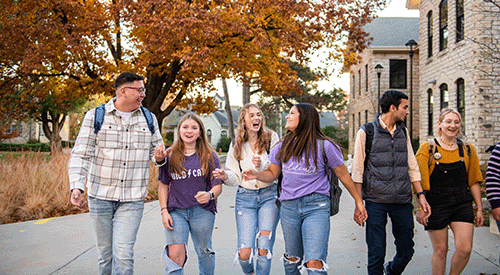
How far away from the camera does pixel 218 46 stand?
44.5 feet

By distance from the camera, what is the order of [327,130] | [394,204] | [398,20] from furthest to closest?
[327,130] < [398,20] < [394,204]

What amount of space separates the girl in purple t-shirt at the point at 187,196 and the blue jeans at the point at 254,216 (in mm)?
370

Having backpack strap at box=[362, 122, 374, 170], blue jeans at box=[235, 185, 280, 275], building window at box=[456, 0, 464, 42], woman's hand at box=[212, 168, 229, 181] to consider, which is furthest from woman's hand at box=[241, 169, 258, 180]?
building window at box=[456, 0, 464, 42]

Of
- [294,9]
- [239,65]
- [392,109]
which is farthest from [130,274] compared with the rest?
[294,9]

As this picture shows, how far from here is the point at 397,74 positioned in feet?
88.9

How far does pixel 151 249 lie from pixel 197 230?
2.21 m

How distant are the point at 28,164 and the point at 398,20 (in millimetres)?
26497

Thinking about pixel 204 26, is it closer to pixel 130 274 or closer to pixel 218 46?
pixel 218 46

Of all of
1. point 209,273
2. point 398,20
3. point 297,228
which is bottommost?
point 209,273

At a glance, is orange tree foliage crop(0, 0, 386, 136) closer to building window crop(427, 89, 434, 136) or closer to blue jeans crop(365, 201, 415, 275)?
building window crop(427, 89, 434, 136)

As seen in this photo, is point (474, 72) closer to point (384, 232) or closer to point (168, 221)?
point (384, 232)

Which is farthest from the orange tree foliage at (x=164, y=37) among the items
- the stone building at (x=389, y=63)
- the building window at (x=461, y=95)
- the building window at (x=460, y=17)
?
the stone building at (x=389, y=63)

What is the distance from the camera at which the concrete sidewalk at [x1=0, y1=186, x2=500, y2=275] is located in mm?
4965

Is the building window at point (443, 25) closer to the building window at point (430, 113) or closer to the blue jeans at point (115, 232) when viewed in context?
the building window at point (430, 113)
